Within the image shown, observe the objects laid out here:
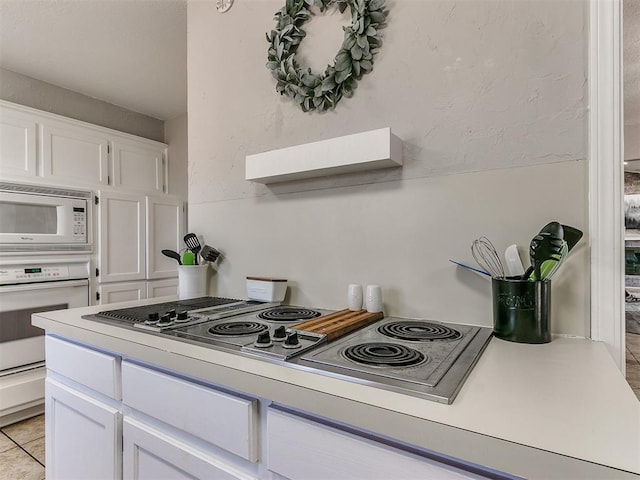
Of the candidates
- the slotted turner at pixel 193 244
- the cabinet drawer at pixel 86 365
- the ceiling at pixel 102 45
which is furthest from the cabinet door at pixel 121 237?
the cabinet drawer at pixel 86 365

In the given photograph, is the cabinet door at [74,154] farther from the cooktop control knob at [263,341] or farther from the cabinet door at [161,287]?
the cooktop control knob at [263,341]

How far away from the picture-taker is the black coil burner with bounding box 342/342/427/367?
66 cm

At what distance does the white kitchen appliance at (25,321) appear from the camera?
6.62 feet

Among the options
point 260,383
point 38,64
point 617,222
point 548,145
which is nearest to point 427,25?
point 548,145

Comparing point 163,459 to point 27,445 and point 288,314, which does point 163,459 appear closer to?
point 288,314

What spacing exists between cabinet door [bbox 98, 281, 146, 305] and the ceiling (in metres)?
1.50

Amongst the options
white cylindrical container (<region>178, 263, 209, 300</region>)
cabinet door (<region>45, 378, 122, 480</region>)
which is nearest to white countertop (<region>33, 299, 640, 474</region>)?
cabinet door (<region>45, 378, 122, 480</region>)

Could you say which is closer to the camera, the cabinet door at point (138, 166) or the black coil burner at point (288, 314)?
the black coil burner at point (288, 314)

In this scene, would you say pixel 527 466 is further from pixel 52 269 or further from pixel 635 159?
pixel 635 159

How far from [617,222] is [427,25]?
743mm

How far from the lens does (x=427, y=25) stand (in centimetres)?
106

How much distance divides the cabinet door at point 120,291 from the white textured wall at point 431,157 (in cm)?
152

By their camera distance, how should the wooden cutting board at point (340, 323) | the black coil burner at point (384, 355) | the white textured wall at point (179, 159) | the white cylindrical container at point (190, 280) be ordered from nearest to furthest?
1. the black coil burner at point (384, 355)
2. the wooden cutting board at point (340, 323)
3. the white cylindrical container at point (190, 280)
4. the white textured wall at point (179, 159)

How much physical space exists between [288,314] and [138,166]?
8.04 ft
